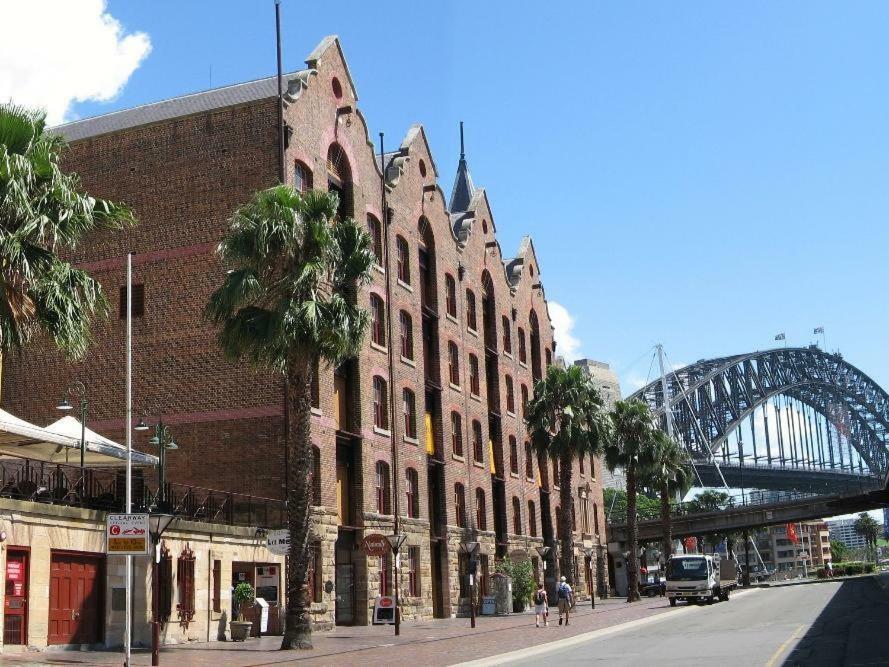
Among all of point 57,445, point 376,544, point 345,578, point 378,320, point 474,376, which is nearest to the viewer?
point 57,445

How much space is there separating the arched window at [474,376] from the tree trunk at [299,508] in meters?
28.5

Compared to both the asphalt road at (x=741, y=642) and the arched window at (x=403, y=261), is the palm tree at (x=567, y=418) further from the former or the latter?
the asphalt road at (x=741, y=642)

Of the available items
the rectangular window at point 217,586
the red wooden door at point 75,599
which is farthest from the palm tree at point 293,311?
the red wooden door at point 75,599

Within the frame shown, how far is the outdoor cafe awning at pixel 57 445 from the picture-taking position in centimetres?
2786

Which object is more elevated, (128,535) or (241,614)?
(128,535)

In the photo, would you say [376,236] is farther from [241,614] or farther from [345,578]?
[241,614]

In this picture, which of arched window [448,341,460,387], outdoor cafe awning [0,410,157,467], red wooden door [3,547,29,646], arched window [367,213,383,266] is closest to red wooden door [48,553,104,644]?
red wooden door [3,547,29,646]

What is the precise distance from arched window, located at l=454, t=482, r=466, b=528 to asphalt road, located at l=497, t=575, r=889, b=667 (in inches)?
584

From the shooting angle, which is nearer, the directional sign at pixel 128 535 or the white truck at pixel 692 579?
the directional sign at pixel 128 535

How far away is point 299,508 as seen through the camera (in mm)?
29719

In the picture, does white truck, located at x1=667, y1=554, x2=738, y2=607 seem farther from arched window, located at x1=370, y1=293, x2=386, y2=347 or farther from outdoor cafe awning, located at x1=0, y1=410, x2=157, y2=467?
outdoor cafe awning, located at x1=0, y1=410, x2=157, y2=467

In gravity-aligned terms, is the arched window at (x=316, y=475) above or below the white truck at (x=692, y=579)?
above

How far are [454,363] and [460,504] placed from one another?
7498 mm

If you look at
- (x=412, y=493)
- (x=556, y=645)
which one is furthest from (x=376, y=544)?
(x=412, y=493)
